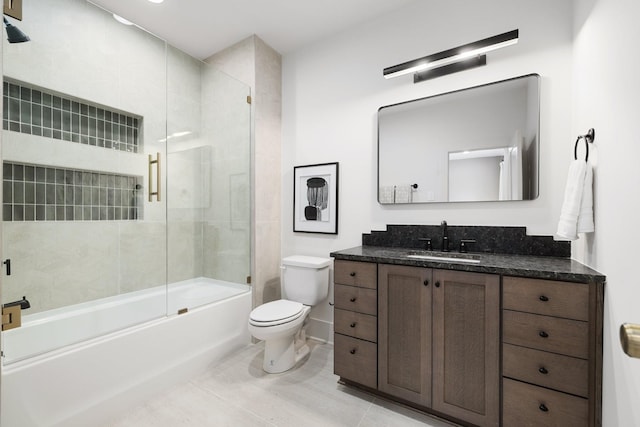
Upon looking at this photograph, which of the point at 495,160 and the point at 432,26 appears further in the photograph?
the point at 432,26

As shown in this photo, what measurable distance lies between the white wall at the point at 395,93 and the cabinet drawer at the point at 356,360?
0.67 meters

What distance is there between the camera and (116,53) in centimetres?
221

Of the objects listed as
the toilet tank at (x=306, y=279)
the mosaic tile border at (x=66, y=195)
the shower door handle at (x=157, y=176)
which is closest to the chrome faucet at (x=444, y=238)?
the toilet tank at (x=306, y=279)

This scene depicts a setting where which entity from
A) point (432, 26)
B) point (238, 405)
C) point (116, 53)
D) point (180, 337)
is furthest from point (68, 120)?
point (432, 26)

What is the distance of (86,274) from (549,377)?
2.97 metres

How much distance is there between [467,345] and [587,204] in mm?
894

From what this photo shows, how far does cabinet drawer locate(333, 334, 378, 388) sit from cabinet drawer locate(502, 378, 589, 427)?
673 millimetres

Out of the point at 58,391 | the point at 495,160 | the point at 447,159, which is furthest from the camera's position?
the point at 447,159

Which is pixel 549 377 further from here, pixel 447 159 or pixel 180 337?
pixel 180 337

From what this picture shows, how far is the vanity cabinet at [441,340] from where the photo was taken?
1.37m

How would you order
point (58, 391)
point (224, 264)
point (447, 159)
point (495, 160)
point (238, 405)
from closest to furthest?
point (58, 391) → point (238, 405) → point (495, 160) → point (447, 159) → point (224, 264)

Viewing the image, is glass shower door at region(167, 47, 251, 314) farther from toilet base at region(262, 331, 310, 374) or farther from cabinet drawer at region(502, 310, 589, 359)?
cabinet drawer at region(502, 310, 589, 359)

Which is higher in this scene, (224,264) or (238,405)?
(224,264)

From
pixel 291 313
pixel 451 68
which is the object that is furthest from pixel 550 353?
pixel 451 68
